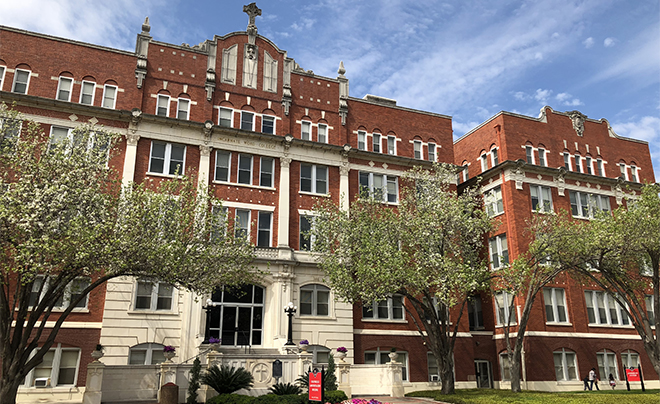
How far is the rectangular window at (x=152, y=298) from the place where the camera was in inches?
1152

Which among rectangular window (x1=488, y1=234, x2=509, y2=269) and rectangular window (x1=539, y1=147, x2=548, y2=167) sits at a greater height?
rectangular window (x1=539, y1=147, x2=548, y2=167)

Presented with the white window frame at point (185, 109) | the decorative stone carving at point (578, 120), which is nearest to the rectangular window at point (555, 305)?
the decorative stone carving at point (578, 120)

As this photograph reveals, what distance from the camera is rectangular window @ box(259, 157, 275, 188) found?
3397 cm

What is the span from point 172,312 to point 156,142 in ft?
33.4

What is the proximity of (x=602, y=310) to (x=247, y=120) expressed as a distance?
2817 centimetres

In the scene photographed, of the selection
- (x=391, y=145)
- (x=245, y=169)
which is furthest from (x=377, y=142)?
(x=245, y=169)

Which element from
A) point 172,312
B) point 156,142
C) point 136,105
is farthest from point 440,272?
point 136,105

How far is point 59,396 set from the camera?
26.4 m

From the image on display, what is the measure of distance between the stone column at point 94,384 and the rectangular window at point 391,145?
→ 930 inches

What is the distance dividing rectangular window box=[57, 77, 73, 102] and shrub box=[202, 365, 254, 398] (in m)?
18.8

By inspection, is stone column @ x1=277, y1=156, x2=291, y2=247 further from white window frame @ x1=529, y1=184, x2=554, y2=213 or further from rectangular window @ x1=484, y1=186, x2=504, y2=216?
white window frame @ x1=529, y1=184, x2=554, y2=213

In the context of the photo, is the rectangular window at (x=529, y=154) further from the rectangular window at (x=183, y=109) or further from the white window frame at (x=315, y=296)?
the rectangular window at (x=183, y=109)

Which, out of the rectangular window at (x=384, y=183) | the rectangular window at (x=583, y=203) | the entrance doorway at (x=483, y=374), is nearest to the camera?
the entrance doorway at (x=483, y=374)

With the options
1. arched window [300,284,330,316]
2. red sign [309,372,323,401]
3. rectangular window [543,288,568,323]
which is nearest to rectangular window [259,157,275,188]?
arched window [300,284,330,316]
